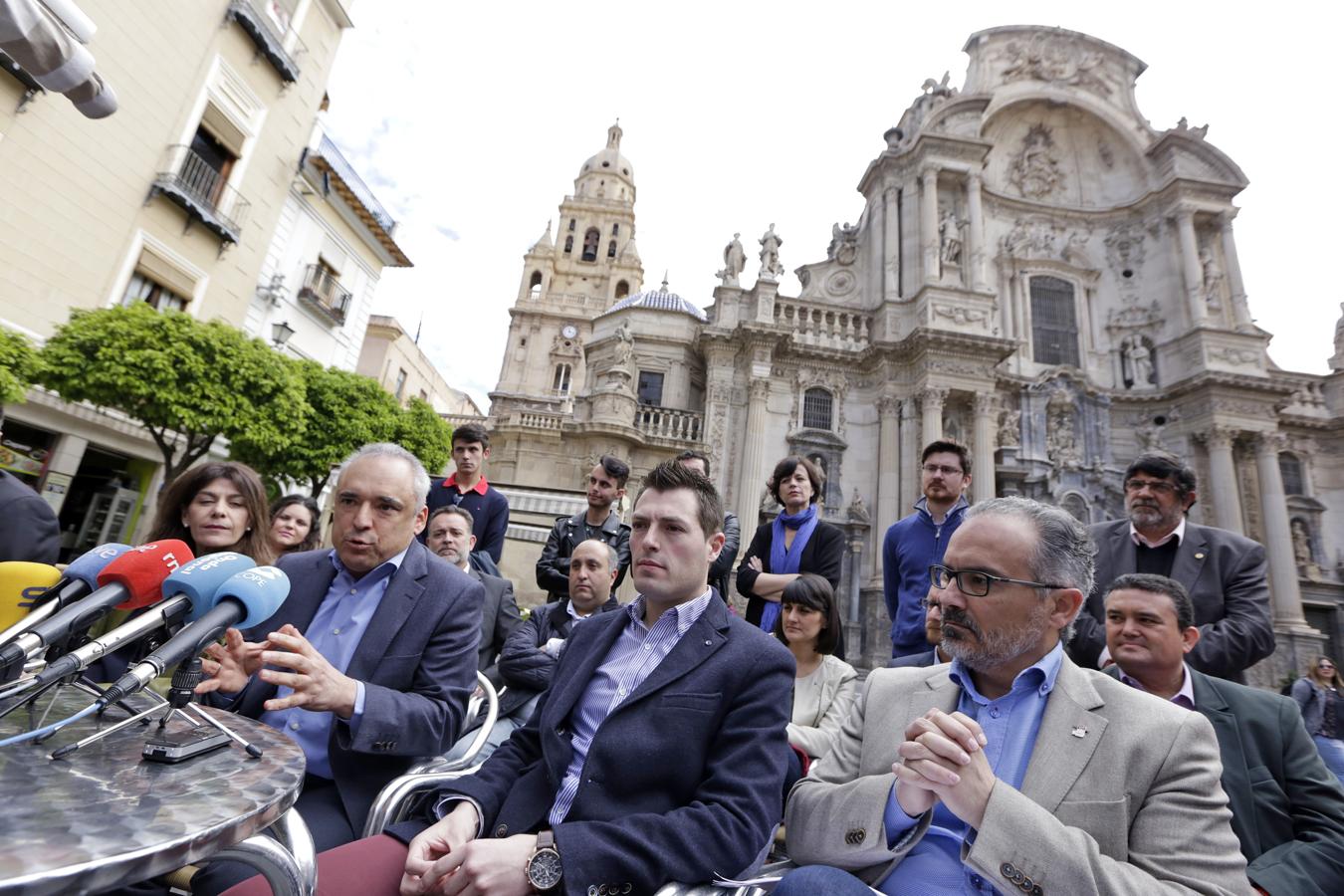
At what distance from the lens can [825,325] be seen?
22.9 metres

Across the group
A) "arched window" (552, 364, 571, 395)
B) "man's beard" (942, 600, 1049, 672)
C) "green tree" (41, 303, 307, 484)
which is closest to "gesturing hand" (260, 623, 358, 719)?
"man's beard" (942, 600, 1049, 672)

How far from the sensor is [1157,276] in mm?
25031

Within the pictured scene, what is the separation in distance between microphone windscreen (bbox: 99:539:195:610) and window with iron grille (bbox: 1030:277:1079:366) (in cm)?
2719

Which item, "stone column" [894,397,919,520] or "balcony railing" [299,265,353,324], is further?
"stone column" [894,397,919,520]

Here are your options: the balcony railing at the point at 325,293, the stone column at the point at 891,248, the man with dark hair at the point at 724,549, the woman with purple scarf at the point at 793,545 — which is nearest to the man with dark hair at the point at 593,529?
the man with dark hair at the point at 724,549

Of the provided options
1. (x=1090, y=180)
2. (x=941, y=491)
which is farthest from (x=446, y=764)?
(x=1090, y=180)

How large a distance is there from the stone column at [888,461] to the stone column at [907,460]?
7cm

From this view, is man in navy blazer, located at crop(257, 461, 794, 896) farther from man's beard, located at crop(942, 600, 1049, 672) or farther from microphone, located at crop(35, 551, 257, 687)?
microphone, located at crop(35, 551, 257, 687)

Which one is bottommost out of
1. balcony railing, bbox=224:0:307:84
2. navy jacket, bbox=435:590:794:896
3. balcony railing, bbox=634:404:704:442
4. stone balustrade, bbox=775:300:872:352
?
navy jacket, bbox=435:590:794:896

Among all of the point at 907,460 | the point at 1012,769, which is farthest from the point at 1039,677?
the point at 907,460

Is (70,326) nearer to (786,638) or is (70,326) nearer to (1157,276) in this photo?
(786,638)

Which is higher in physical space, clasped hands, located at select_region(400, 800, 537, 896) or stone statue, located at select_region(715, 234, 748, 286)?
stone statue, located at select_region(715, 234, 748, 286)

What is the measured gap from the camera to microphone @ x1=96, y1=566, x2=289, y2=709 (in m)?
1.45

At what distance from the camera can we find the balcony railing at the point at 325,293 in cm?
1853
